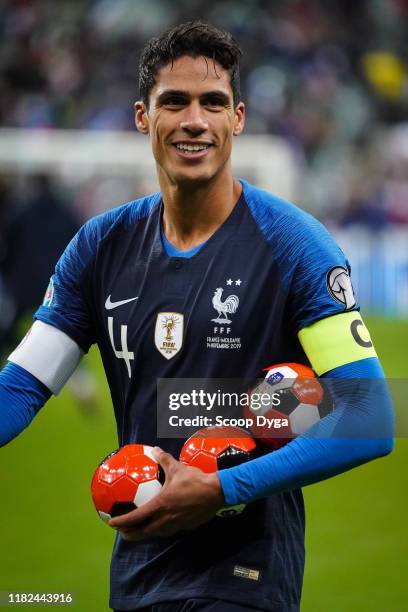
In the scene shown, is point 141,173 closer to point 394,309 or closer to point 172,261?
point 394,309

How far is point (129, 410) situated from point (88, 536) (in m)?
4.25

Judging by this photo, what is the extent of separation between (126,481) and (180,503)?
0.24m

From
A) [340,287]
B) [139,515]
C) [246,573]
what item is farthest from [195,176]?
[246,573]

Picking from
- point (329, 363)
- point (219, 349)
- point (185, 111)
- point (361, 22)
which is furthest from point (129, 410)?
point (361, 22)

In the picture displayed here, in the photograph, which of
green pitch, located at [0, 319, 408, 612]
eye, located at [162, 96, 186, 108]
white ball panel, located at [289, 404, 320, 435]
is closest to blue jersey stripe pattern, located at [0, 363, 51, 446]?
white ball panel, located at [289, 404, 320, 435]

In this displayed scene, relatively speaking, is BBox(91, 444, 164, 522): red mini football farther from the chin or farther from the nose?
the nose

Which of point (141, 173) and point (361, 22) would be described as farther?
point (361, 22)

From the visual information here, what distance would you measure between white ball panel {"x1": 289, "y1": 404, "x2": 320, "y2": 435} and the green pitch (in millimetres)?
2841

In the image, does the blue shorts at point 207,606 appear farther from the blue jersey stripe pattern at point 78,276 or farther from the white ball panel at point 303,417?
the blue jersey stripe pattern at point 78,276

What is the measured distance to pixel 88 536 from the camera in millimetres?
Result: 7293

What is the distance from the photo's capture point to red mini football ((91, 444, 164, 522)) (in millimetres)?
2928

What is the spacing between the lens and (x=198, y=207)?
10.8ft

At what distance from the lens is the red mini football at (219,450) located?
2906 millimetres

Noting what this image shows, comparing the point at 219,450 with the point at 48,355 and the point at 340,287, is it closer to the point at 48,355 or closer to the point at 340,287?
the point at 340,287
